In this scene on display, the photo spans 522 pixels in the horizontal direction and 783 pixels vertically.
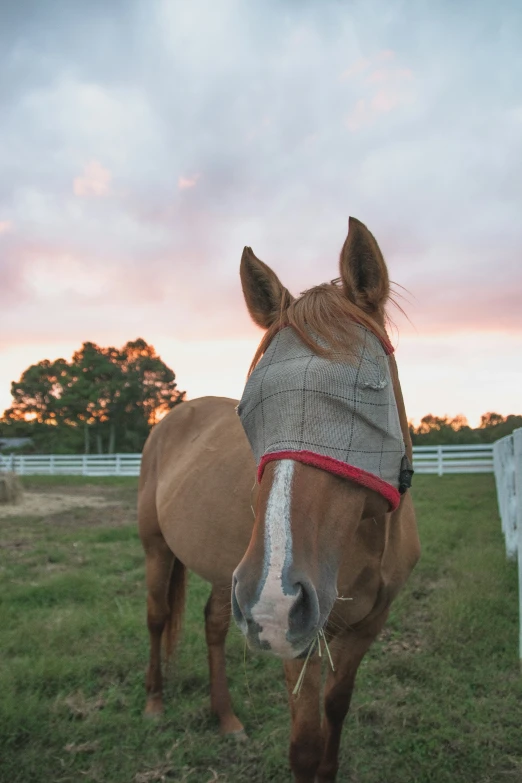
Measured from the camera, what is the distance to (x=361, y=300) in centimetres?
184

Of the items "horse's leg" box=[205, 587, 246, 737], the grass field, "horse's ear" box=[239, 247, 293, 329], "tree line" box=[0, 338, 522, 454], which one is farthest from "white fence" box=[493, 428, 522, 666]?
"tree line" box=[0, 338, 522, 454]

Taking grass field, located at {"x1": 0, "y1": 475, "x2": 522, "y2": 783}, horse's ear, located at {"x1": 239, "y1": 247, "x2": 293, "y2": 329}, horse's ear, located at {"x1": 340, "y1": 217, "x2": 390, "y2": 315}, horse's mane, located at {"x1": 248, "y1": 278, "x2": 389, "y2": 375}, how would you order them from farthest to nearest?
grass field, located at {"x1": 0, "y1": 475, "x2": 522, "y2": 783} < horse's ear, located at {"x1": 239, "y1": 247, "x2": 293, "y2": 329} < horse's ear, located at {"x1": 340, "y1": 217, "x2": 390, "y2": 315} < horse's mane, located at {"x1": 248, "y1": 278, "x2": 389, "y2": 375}

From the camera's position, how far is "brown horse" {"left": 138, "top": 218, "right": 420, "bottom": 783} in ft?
4.17

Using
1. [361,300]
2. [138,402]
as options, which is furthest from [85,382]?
[361,300]

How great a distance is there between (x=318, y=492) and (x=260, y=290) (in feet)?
3.09

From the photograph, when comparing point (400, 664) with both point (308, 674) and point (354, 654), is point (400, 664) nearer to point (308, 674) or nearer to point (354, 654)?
point (354, 654)

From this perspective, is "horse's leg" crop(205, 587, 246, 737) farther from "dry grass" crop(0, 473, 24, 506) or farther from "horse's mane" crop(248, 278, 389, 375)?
"dry grass" crop(0, 473, 24, 506)

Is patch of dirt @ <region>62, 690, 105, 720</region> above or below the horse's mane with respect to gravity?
below

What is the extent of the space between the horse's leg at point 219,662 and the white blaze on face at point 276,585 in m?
1.97

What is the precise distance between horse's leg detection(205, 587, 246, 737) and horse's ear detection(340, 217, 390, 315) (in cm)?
203

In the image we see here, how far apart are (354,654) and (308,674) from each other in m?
0.48

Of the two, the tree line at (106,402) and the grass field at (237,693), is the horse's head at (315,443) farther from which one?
the tree line at (106,402)

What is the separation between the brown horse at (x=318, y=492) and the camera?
4.17 ft

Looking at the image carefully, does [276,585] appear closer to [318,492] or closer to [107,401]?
[318,492]
